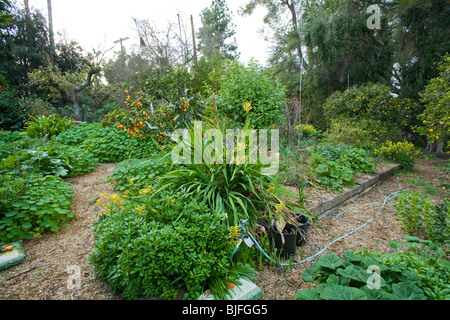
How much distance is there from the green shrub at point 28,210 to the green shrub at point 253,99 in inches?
98.7

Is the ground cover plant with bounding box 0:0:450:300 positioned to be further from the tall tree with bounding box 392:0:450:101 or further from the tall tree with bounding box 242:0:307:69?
the tall tree with bounding box 242:0:307:69

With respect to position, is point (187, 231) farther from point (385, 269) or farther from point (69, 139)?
point (69, 139)

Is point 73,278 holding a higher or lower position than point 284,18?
lower

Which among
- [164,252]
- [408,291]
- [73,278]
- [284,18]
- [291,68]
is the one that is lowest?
[73,278]

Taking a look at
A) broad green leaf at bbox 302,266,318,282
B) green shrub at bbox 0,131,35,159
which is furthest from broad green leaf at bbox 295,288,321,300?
green shrub at bbox 0,131,35,159

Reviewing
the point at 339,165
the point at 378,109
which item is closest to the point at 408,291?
the point at 339,165

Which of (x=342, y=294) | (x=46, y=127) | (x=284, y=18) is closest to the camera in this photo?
(x=342, y=294)

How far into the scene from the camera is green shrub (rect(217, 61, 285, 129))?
339 cm

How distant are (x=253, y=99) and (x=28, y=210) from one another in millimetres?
2962

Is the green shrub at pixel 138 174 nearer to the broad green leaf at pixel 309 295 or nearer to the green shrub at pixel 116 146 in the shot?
the green shrub at pixel 116 146

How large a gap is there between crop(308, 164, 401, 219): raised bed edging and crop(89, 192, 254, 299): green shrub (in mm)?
1252

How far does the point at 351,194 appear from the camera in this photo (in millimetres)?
2756

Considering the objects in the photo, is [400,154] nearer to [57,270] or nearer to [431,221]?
[431,221]

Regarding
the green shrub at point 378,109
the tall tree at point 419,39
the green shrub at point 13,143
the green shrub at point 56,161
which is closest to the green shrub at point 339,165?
the green shrub at point 378,109
